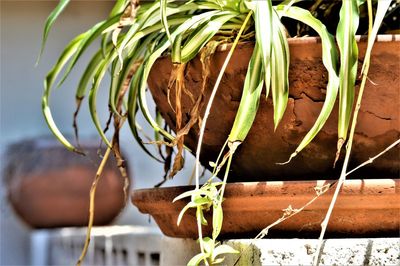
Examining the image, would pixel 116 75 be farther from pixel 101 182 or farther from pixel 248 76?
pixel 101 182

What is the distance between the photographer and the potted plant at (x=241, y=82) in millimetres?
841

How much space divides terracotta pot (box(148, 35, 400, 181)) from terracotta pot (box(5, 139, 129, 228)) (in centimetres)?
238

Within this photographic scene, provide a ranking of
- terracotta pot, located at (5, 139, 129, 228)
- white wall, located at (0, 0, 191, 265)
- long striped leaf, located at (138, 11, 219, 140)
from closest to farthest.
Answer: long striped leaf, located at (138, 11, 219, 140), terracotta pot, located at (5, 139, 129, 228), white wall, located at (0, 0, 191, 265)

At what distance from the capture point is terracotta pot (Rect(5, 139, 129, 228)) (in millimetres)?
3377

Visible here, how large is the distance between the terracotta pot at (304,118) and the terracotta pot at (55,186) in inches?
93.8

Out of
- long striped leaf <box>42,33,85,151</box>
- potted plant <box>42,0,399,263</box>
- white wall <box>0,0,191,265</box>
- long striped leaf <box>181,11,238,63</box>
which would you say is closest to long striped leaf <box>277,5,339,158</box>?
potted plant <box>42,0,399,263</box>

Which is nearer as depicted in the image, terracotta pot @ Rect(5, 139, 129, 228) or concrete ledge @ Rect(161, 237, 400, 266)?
concrete ledge @ Rect(161, 237, 400, 266)

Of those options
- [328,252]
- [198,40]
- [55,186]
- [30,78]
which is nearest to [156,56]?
[198,40]

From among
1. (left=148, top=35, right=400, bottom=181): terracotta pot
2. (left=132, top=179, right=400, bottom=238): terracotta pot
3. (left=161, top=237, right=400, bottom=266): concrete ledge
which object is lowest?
(left=161, top=237, right=400, bottom=266): concrete ledge

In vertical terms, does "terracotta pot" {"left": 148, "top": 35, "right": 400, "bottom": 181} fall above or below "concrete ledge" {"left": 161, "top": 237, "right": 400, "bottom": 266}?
above

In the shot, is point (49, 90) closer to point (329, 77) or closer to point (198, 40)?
point (198, 40)

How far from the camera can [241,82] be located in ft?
3.01

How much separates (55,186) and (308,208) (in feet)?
8.85

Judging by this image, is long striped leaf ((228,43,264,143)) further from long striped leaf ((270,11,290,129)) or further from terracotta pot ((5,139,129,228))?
terracotta pot ((5,139,129,228))
